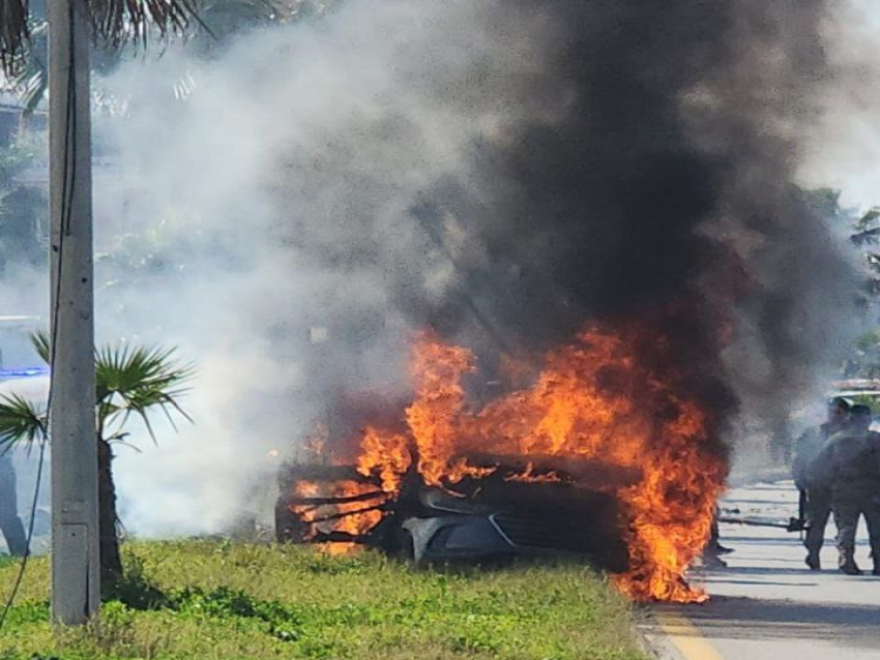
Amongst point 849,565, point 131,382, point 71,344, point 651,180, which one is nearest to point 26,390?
point 651,180

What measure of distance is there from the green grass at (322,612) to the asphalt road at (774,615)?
48 centimetres

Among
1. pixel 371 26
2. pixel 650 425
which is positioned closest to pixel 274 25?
pixel 371 26

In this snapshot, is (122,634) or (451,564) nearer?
(122,634)

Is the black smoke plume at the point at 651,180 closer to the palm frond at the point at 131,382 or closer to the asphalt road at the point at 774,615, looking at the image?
the asphalt road at the point at 774,615

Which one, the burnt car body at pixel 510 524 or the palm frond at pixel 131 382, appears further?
the burnt car body at pixel 510 524

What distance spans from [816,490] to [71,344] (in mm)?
10578

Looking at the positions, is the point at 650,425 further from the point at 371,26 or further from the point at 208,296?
the point at 208,296

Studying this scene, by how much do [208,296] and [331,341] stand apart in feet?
18.3

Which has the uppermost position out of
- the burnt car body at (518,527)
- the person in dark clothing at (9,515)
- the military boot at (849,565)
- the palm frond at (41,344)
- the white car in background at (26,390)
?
the white car in background at (26,390)

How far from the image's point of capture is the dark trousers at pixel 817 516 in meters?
19.0

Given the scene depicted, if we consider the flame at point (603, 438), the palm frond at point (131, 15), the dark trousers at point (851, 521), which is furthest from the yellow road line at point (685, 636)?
the dark trousers at point (851, 521)

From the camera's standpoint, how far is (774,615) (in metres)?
14.1

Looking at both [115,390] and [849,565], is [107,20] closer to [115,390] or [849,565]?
[115,390]

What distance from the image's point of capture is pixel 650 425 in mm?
16375
